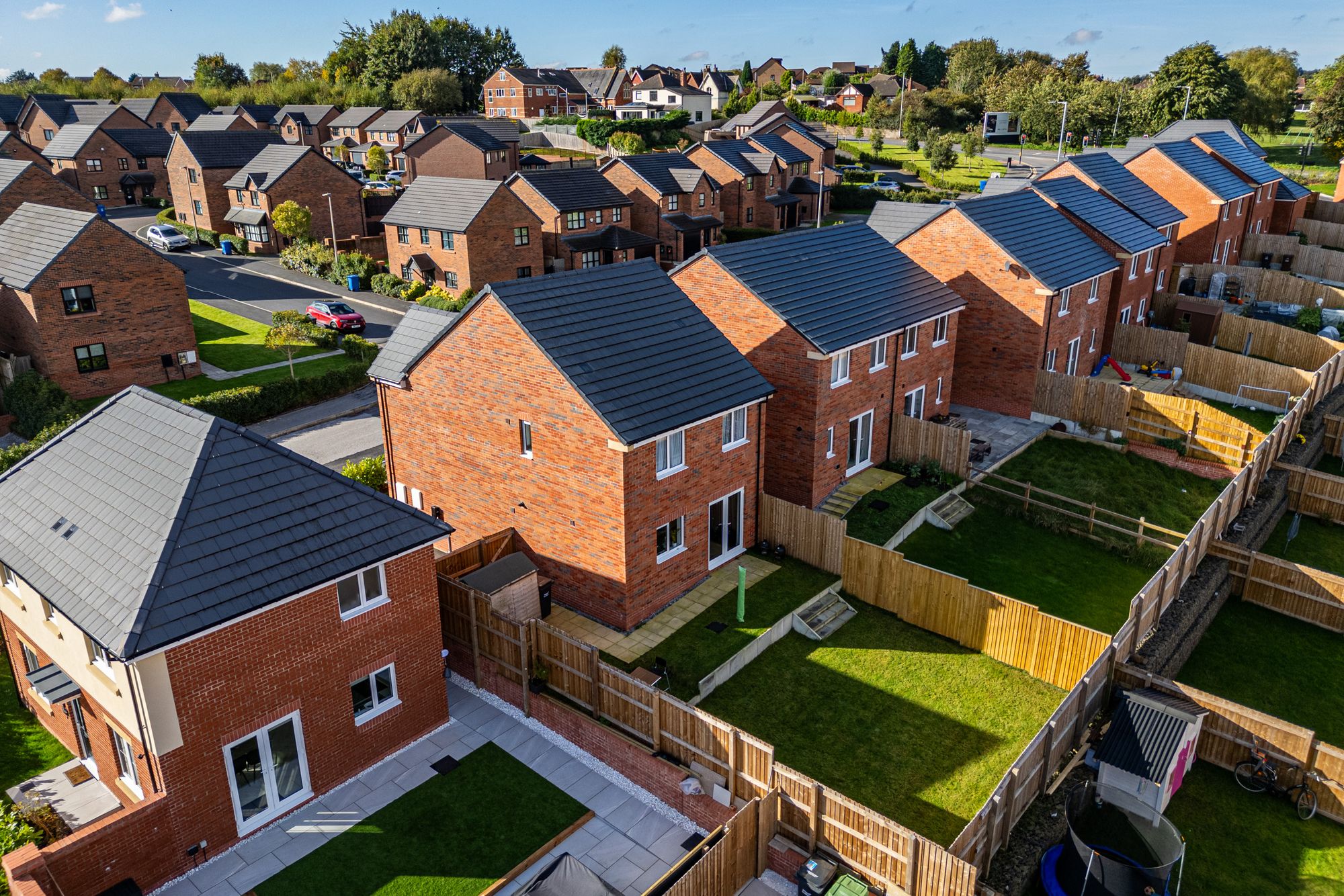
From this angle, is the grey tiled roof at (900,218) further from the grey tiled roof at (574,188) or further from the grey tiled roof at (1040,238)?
the grey tiled roof at (574,188)

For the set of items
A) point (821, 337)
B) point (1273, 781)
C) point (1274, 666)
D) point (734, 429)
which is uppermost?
point (821, 337)

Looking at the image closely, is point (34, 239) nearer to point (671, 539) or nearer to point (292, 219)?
point (292, 219)

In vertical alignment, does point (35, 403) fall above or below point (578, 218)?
below

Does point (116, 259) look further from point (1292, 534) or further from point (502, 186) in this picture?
point (1292, 534)

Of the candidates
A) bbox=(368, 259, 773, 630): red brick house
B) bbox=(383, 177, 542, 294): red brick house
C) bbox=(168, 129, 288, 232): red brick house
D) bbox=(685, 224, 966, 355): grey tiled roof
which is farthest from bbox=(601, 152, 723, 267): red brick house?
bbox=(368, 259, 773, 630): red brick house

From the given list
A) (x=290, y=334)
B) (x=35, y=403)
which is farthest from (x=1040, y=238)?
(x=35, y=403)
